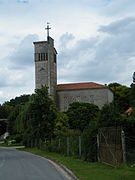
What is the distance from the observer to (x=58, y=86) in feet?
438

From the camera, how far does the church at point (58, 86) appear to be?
120875mm

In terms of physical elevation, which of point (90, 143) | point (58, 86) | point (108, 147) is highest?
point (58, 86)

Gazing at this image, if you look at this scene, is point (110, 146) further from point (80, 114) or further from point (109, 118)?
point (80, 114)

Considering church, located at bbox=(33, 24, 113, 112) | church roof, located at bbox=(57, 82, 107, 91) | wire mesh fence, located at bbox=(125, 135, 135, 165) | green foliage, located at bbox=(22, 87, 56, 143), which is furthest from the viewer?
church roof, located at bbox=(57, 82, 107, 91)

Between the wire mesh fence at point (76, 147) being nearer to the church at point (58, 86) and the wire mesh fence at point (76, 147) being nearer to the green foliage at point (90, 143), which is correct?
the green foliage at point (90, 143)

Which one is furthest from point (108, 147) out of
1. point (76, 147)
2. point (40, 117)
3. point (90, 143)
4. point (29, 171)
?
point (40, 117)

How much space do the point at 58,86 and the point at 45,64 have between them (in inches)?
554

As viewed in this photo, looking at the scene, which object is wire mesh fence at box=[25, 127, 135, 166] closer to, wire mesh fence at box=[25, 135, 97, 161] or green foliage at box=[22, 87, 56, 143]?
wire mesh fence at box=[25, 135, 97, 161]

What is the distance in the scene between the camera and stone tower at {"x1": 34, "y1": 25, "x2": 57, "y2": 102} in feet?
395

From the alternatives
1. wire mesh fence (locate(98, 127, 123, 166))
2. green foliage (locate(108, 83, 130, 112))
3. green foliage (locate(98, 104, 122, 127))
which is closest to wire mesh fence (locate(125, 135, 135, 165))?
wire mesh fence (locate(98, 127, 123, 166))

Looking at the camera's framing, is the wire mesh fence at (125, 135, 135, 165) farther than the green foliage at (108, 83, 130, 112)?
No

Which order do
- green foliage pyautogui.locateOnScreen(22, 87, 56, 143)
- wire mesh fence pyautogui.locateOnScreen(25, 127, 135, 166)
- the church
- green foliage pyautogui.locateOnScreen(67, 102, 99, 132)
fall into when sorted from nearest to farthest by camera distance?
1. wire mesh fence pyautogui.locateOnScreen(25, 127, 135, 166)
2. green foliage pyautogui.locateOnScreen(22, 87, 56, 143)
3. green foliage pyautogui.locateOnScreen(67, 102, 99, 132)
4. the church

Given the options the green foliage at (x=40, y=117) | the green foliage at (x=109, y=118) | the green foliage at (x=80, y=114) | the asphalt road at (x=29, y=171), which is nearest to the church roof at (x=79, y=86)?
the green foliage at (x=80, y=114)

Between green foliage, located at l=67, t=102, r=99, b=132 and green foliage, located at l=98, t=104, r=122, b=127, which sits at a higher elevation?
green foliage, located at l=67, t=102, r=99, b=132
